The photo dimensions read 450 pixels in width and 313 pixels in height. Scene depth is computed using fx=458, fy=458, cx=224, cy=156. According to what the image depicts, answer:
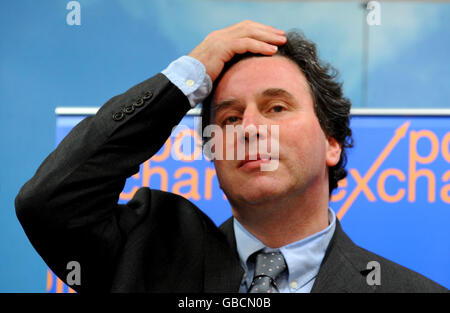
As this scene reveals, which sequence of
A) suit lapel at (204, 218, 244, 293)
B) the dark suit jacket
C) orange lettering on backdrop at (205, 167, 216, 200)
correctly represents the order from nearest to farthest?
1. the dark suit jacket
2. suit lapel at (204, 218, 244, 293)
3. orange lettering on backdrop at (205, 167, 216, 200)

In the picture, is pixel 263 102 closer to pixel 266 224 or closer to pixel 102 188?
pixel 266 224

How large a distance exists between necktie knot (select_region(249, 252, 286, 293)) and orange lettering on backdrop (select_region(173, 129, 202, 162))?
2.19 ft

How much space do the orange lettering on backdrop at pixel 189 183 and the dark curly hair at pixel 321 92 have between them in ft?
0.62

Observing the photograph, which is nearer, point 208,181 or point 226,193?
point 226,193

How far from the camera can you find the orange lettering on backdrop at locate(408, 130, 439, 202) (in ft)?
6.43

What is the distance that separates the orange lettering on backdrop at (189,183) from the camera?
204 cm

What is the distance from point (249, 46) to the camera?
1575mm

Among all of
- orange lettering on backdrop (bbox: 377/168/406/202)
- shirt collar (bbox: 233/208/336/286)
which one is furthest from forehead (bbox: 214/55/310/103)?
orange lettering on backdrop (bbox: 377/168/406/202)

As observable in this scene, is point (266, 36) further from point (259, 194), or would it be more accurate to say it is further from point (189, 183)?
point (189, 183)

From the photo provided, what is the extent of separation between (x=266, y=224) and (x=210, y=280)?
11.0 inches

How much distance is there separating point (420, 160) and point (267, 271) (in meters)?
0.93

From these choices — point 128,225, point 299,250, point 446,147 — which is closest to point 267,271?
point 299,250

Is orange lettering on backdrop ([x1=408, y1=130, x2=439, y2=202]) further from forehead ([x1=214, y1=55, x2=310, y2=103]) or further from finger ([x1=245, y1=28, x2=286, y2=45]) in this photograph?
finger ([x1=245, y1=28, x2=286, y2=45])

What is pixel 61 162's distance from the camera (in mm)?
1364
